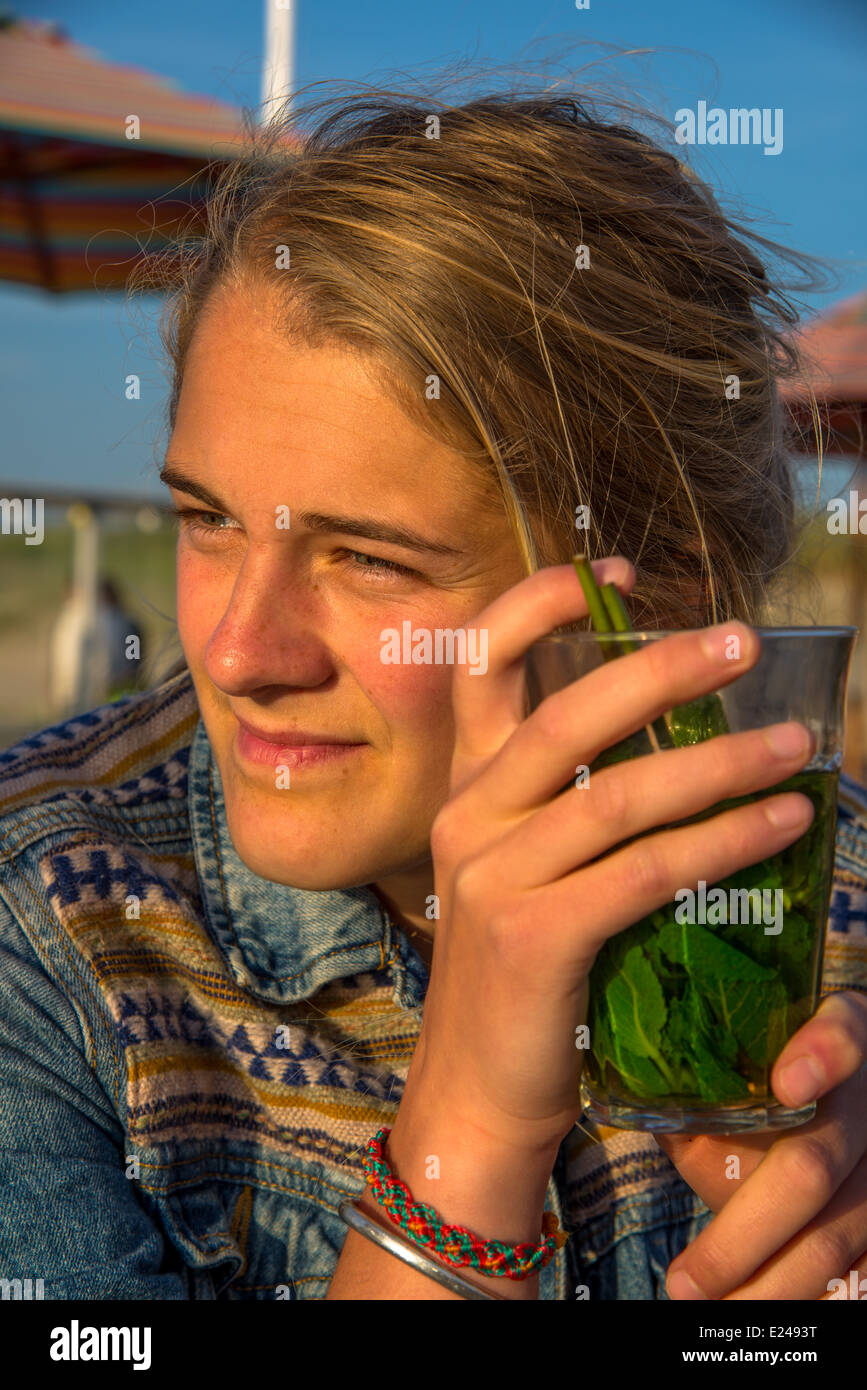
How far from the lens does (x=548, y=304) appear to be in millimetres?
1763

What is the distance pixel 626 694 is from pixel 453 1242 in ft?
1.99

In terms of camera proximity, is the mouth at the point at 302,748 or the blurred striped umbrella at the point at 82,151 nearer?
the mouth at the point at 302,748

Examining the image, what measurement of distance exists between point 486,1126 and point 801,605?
1888mm

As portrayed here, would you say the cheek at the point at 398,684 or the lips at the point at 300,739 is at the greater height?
the cheek at the point at 398,684

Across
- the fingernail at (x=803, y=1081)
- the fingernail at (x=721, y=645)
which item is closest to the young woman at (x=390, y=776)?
the fingernail at (x=803, y=1081)

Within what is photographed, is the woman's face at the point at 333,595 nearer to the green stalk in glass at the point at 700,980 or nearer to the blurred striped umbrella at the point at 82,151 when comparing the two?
the green stalk in glass at the point at 700,980

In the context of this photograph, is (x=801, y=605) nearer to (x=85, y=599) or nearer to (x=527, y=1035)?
(x=527, y=1035)

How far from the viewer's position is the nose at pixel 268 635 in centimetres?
157

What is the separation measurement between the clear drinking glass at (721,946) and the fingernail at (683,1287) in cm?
21

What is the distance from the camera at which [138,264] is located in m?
2.52

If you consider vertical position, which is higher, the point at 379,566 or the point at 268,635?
the point at 379,566

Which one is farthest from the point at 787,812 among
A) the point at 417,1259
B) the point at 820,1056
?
the point at 417,1259

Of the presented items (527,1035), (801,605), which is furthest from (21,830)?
(801,605)

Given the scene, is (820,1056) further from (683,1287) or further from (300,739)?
(300,739)
